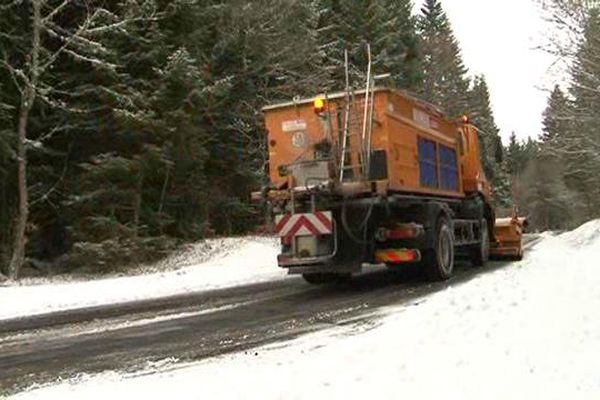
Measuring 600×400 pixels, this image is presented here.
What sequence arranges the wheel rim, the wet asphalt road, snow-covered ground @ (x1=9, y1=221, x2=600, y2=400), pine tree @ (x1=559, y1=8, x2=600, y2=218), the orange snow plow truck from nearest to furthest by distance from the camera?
snow-covered ground @ (x1=9, y1=221, x2=600, y2=400), the wet asphalt road, the orange snow plow truck, the wheel rim, pine tree @ (x1=559, y1=8, x2=600, y2=218)

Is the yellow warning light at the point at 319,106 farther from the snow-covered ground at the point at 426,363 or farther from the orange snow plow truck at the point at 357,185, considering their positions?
the snow-covered ground at the point at 426,363

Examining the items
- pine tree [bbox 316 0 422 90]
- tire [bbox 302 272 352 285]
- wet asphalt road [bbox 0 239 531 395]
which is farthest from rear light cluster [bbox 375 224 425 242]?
pine tree [bbox 316 0 422 90]

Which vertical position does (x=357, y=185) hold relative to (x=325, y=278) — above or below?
above

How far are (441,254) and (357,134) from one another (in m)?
3.16

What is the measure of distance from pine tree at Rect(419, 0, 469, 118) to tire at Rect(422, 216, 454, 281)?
2982 cm

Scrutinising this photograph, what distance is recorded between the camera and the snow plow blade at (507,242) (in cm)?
1861

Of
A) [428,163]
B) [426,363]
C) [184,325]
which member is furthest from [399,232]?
[426,363]

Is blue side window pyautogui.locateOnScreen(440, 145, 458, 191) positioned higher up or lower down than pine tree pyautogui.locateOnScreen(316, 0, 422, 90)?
lower down

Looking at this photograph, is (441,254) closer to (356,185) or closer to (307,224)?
(356,185)

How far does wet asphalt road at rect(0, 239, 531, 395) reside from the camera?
7.61m

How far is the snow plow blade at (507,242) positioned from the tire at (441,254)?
15.8 feet

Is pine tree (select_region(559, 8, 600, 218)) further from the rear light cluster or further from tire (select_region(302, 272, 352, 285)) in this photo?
the rear light cluster

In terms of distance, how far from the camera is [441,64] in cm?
5472

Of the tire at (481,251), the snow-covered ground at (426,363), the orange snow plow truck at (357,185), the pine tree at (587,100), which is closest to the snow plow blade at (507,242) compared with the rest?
the tire at (481,251)
